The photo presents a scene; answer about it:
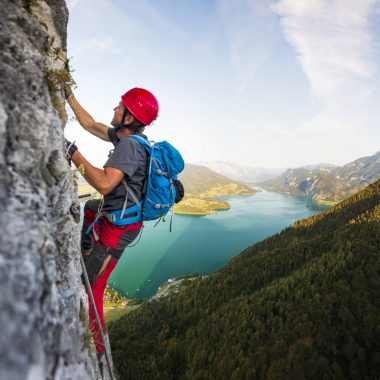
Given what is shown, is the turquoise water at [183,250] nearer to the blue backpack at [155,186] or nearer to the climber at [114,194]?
the climber at [114,194]

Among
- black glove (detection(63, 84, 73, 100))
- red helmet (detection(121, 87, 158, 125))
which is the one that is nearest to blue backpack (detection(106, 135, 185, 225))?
red helmet (detection(121, 87, 158, 125))

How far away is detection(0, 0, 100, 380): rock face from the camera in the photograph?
1.95 meters

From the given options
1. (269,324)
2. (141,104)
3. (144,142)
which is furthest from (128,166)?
(269,324)

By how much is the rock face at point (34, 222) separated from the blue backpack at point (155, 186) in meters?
1.14

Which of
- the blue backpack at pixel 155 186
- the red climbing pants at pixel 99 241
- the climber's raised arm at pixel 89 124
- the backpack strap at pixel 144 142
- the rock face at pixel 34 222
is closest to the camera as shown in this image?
the rock face at pixel 34 222

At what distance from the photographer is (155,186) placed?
14.6ft

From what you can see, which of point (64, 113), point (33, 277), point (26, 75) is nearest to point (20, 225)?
point (33, 277)

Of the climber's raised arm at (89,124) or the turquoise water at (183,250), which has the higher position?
the climber's raised arm at (89,124)

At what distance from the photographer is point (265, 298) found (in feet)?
188

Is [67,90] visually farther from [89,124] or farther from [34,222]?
[34,222]

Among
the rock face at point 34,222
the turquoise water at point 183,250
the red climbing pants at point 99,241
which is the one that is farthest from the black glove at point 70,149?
the turquoise water at point 183,250

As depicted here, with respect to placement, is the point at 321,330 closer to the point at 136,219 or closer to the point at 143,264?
the point at 136,219

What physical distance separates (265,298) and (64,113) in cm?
6057

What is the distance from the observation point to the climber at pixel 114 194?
13.8ft
